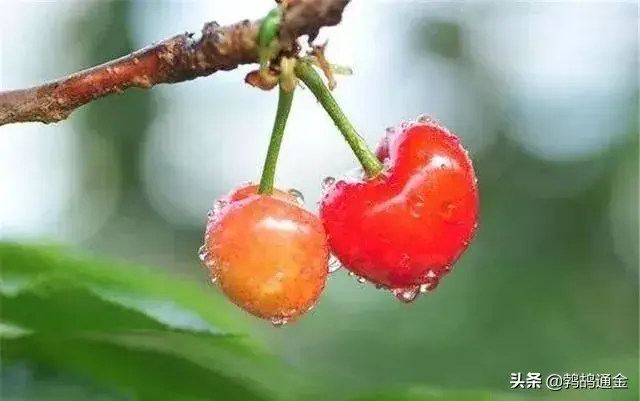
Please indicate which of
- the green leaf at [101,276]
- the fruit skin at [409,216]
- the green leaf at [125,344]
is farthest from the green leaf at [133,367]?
the fruit skin at [409,216]

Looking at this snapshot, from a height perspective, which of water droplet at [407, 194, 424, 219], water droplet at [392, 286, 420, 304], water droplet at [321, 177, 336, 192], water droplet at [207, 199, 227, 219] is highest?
water droplet at [321, 177, 336, 192]

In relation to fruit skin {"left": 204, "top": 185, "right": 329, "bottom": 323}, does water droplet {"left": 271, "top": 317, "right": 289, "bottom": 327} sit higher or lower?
lower

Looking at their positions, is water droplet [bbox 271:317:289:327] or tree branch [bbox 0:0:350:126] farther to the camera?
water droplet [bbox 271:317:289:327]

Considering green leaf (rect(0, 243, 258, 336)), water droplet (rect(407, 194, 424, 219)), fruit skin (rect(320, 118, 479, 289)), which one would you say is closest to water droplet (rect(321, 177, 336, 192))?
fruit skin (rect(320, 118, 479, 289))

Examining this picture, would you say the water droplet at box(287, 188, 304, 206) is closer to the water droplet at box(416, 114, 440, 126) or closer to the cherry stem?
the cherry stem

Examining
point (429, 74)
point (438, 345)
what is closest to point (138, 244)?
point (429, 74)
